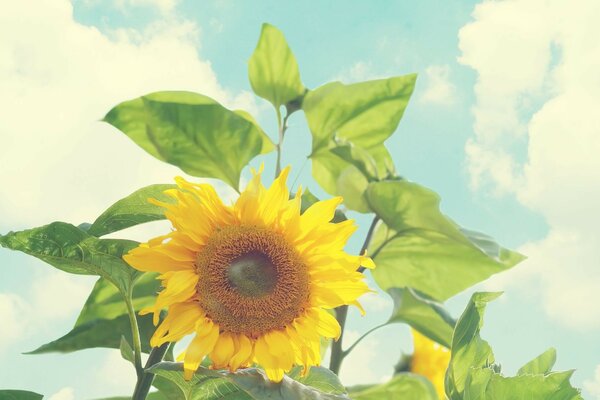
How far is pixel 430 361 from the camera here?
0.94 metres

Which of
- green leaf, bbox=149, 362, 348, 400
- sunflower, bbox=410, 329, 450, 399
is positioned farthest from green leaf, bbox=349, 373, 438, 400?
green leaf, bbox=149, 362, 348, 400

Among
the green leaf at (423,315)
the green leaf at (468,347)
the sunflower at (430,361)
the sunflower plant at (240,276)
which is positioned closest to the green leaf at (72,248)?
the sunflower plant at (240,276)

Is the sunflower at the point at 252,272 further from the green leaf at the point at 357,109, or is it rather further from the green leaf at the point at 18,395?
the green leaf at the point at 357,109

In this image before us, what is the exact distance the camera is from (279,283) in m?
0.60

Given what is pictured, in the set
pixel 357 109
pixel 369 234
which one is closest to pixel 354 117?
pixel 357 109

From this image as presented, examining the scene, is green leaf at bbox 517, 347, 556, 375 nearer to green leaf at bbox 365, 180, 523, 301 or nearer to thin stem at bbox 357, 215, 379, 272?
green leaf at bbox 365, 180, 523, 301

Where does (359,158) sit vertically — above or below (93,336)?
above

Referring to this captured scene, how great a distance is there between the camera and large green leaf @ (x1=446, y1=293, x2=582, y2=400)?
461 millimetres

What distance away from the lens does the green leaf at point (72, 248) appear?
1.82ft

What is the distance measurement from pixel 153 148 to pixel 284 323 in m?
0.34

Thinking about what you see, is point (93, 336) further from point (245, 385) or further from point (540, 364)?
point (540, 364)

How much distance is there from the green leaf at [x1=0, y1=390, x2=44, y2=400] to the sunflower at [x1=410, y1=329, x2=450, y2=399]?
0.49m

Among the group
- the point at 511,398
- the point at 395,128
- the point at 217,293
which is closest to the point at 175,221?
the point at 217,293

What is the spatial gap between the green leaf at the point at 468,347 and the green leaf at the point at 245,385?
0.25 ft
